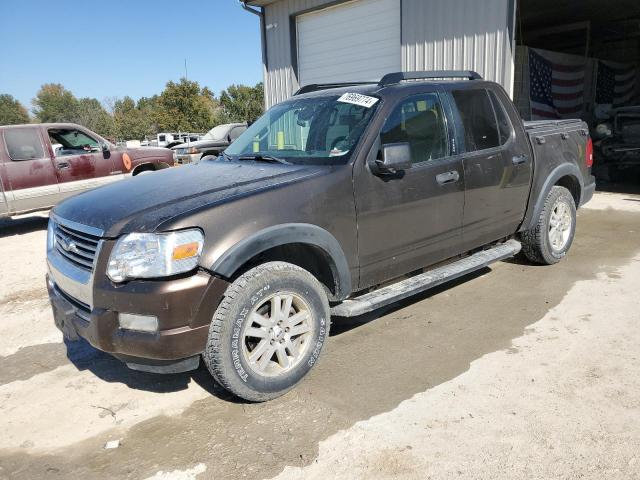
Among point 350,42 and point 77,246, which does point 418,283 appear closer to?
point 77,246

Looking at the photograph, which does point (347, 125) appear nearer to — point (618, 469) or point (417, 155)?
point (417, 155)

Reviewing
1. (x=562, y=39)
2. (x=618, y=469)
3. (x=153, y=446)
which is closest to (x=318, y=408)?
(x=153, y=446)

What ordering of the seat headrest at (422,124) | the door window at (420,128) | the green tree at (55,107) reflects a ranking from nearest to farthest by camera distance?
the door window at (420,128), the seat headrest at (422,124), the green tree at (55,107)

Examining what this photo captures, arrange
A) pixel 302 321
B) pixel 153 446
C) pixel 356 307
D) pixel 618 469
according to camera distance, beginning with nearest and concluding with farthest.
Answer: pixel 618 469, pixel 153 446, pixel 302 321, pixel 356 307

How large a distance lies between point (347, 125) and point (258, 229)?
47.5 inches

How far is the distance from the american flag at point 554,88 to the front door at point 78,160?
31.8 feet

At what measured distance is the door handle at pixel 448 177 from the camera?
149 inches

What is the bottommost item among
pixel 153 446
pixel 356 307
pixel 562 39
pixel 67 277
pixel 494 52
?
pixel 153 446

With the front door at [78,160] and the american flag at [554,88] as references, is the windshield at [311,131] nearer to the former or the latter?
the front door at [78,160]

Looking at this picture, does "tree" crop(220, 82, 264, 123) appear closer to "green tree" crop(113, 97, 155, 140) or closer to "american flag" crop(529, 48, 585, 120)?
"green tree" crop(113, 97, 155, 140)

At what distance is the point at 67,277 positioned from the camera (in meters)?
2.98

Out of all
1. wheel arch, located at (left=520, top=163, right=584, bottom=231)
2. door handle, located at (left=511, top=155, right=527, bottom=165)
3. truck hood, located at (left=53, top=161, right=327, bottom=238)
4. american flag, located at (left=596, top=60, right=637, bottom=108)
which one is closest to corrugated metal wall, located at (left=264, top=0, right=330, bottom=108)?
wheel arch, located at (left=520, top=163, right=584, bottom=231)

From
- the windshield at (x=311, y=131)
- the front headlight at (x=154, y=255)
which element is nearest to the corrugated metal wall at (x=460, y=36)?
the windshield at (x=311, y=131)

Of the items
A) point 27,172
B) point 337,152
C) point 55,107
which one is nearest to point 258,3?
point 27,172
